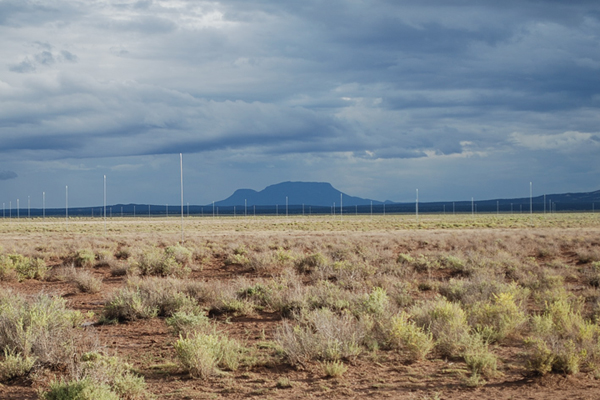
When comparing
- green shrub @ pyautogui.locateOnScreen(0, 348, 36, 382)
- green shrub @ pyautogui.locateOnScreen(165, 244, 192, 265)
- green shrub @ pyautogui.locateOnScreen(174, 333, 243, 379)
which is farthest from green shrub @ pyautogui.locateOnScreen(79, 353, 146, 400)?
green shrub @ pyautogui.locateOnScreen(165, 244, 192, 265)

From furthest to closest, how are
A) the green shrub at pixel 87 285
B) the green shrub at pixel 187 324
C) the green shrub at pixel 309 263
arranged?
the green shrub at pixel 309 263 → the green shrub at pixel 87 285 → the green shrub at pixel 187 324

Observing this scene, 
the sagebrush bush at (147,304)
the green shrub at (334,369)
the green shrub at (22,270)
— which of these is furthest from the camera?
the green shrub at (22,270)

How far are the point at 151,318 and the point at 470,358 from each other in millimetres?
7312

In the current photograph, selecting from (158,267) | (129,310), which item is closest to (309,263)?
(158,267)

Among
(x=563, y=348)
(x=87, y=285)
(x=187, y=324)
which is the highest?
(x=563, y=348)

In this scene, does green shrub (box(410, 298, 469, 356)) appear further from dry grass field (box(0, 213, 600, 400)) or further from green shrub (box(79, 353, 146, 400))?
green shrub (box(79, 353, 146, 400))

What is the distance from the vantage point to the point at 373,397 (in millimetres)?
7070

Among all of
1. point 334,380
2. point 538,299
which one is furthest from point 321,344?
point 538,299

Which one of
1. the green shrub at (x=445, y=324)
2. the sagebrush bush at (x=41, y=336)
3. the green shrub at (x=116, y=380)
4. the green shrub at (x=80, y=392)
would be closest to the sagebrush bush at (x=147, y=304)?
the sagebrush bush at (x=41, y=336)

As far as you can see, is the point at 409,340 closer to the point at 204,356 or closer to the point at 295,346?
the point at 295,346

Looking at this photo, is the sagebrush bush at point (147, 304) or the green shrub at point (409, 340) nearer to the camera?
the green shrub at point (409, 340)

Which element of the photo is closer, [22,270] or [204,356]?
[204,356]

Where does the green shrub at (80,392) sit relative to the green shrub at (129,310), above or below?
above

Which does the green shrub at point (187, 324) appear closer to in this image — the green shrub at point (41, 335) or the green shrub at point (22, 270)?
the green shrub at point (41, 335)
